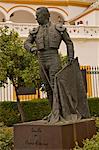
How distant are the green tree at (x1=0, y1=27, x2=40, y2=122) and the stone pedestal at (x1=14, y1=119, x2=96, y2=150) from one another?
733 centimetres

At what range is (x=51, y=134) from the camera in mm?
6906

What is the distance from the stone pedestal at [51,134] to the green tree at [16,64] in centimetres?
733

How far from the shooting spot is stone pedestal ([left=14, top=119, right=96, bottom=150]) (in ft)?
22.5

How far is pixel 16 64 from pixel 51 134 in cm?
845

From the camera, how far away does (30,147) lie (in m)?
7.22

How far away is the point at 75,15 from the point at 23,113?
1679 centimetres

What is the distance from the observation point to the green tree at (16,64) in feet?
48.6

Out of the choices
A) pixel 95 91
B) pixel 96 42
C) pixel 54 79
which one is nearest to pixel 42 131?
pixel 54 79

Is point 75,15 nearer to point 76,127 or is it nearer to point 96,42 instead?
point 96,42

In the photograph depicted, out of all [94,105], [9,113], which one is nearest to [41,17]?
[9,113]

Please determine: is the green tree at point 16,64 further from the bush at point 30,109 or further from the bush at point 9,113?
the bush at point 30,109

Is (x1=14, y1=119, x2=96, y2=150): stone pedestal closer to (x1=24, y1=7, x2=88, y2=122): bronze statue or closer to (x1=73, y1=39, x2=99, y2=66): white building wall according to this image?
(x1=24, y1=7, x2=88, y2=122): bronze statue

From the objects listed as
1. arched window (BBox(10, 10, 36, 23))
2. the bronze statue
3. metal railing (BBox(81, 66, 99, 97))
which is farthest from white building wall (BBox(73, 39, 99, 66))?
the bronze statue
